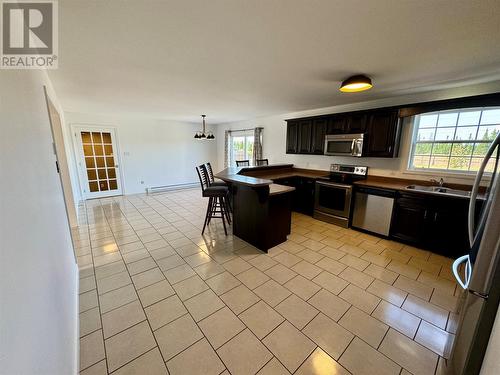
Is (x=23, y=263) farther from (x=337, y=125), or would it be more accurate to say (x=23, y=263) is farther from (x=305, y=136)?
(x=305, y=136)

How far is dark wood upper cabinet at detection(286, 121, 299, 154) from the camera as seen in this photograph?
5009mm

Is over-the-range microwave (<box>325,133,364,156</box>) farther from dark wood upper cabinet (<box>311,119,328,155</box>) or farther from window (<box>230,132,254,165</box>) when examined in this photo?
window (<box>230,132,254,165</box>)

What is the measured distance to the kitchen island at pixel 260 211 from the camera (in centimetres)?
291

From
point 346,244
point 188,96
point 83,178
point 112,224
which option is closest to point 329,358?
point 346,244

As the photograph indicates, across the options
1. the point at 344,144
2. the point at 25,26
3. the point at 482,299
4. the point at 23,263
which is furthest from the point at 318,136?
the point at 23,263

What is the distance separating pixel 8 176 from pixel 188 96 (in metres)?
3.32

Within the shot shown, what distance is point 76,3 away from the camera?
1311 mm

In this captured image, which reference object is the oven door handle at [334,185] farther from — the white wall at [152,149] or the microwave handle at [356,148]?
the white wall at [152,149]

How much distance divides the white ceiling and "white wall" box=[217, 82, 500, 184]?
0.74ft

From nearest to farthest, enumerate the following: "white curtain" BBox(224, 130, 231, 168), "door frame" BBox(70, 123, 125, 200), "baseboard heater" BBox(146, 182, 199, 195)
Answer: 1. "door frame" BBox(70, 123, 125, 200)
2. "baseboard heater" BBox(146, 182, 199, 195)
3. "white curtain" BBox(224, 130, 231, 168)

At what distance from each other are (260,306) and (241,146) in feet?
19.7

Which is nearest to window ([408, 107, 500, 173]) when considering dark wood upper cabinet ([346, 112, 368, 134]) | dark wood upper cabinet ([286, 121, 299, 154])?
dark wood upper cabinet ([346, 112, 368, 134])

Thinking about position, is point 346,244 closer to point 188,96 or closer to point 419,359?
point 419,359

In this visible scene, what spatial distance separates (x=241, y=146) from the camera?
735 cm
